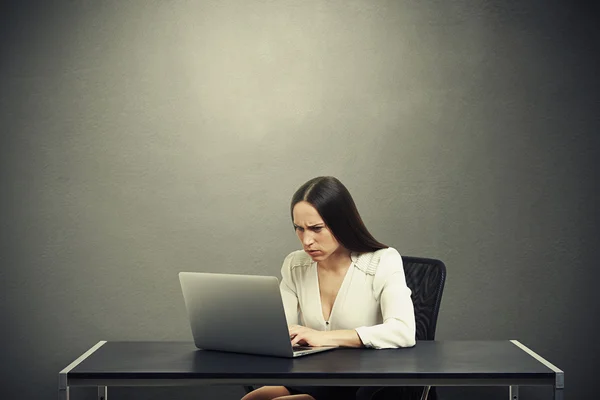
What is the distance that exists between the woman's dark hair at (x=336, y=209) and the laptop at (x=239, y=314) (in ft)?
1.80

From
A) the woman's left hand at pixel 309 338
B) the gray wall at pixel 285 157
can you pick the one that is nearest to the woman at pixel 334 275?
the woman's left hand at pixel 309 338

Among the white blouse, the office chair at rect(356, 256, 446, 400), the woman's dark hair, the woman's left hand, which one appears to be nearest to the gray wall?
the office chair at rect(356, 256, 446, 400)

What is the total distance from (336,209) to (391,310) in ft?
1.48

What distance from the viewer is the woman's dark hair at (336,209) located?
9.95ft

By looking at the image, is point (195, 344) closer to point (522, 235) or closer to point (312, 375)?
point (312, 375)

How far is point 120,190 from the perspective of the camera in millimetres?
4402

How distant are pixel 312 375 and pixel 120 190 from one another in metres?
2.41

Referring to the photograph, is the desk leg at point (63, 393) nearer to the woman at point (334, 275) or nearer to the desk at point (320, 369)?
the desk at point (320, 369)

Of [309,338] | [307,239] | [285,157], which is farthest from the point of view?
[285,157]

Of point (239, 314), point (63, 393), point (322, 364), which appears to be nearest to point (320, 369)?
point (322, 364)

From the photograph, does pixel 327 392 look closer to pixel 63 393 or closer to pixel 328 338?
pixel 328 338

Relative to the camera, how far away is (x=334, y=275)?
10.4 ft

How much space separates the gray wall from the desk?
1.78m

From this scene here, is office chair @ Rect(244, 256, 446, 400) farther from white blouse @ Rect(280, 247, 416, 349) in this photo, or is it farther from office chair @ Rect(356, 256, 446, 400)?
white blouse @ Rect(280, 247, 416, 349)
